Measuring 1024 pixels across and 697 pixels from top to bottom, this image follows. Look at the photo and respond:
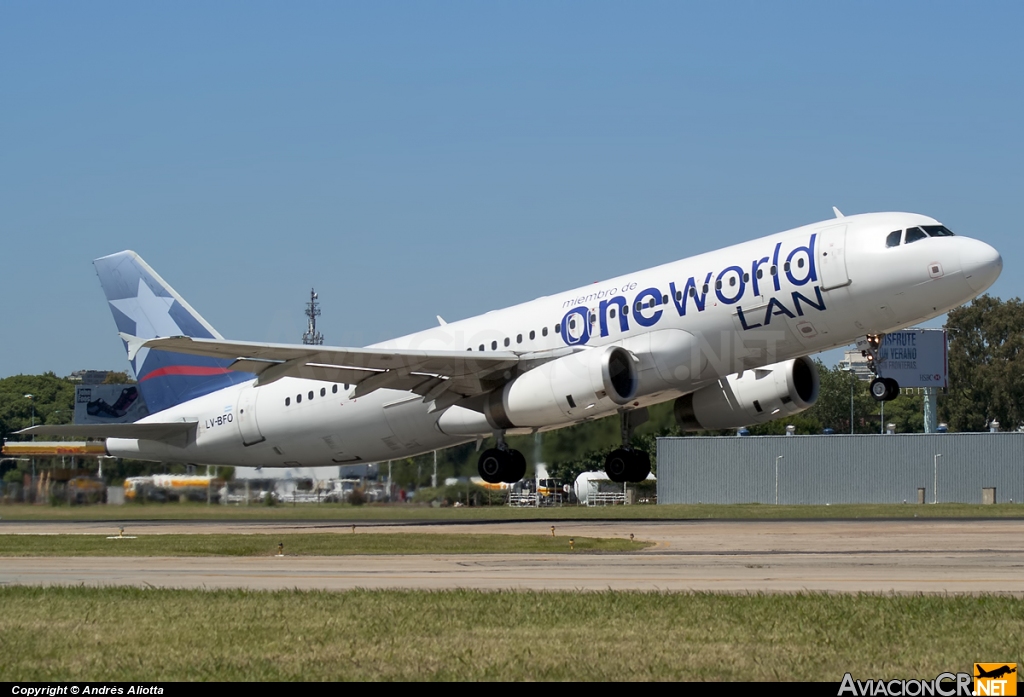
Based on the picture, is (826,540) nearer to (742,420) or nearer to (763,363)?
(763,363)

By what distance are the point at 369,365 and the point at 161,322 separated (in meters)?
10.8

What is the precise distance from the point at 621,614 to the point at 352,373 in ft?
70.7

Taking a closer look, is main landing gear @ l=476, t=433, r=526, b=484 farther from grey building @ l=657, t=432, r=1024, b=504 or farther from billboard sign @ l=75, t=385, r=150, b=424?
billboard sign @ l=75, t=385, r=150, b=424

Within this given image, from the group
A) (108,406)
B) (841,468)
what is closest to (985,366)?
(841,468)

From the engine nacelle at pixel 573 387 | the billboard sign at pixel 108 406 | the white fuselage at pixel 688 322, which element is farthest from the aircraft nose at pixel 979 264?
the billboard sign at pixel 108 406

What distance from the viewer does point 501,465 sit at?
35219 millimetres

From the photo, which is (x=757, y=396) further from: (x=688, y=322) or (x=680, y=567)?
(x=680, y=567)

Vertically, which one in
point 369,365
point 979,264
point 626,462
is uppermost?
point 979,264

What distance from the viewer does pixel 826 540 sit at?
27.0m

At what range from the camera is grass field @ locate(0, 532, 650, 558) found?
1018 inches

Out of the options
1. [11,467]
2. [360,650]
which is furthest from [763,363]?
[11,467]

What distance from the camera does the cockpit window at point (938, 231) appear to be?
2892cm

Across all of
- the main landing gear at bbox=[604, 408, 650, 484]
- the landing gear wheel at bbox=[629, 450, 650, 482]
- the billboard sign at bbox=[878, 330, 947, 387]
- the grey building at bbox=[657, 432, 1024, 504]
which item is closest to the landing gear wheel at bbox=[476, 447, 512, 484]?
the main landing gear at bbox=[604, 408, 650, 484]

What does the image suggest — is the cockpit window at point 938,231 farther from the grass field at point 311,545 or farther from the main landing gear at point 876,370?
the grass field at point 311,545
